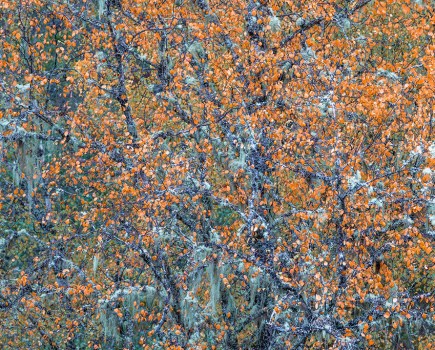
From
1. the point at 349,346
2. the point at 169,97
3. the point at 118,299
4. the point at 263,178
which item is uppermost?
the point at 169,97

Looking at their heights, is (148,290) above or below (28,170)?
below

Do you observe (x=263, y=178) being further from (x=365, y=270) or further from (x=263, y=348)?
(x=263, y=348)

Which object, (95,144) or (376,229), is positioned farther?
(95,144)

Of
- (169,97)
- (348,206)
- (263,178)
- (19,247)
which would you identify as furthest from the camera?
(19,247)

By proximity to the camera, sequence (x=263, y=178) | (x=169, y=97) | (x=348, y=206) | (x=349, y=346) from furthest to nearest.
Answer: (x=169, y=97)
(x=263, y=178)
(x=348, y=206)
(x=349, y=346)

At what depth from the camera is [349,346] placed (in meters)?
8.59

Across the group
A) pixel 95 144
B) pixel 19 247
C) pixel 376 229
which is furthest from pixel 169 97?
pixel 19 247

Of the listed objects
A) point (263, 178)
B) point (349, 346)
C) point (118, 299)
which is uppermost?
point (263, 178)

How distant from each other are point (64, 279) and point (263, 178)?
480 centimetres

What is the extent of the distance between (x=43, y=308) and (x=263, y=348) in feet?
14.4

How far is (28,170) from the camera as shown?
11.7 metres

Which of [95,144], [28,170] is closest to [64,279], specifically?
[28,170]

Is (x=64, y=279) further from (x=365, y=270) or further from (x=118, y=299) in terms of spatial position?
(x=365, y=270)

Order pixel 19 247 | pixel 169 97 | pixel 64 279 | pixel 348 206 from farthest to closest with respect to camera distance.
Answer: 1. pixel 19 247
2. pixel 64 279
3. pixel 169 97
4. pixel 348 206
